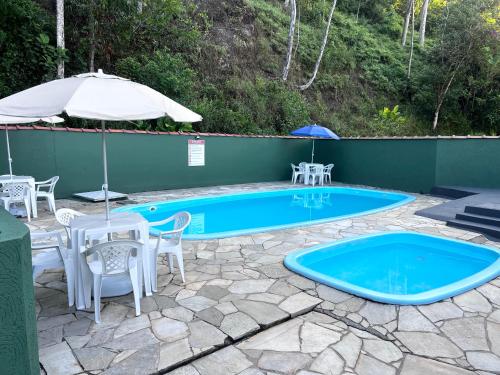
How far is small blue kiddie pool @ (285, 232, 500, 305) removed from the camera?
4113 millimetres

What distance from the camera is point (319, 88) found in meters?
20.2

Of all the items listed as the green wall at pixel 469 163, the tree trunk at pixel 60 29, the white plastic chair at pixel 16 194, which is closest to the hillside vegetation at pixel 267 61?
the tree trunk at pixel 60 29

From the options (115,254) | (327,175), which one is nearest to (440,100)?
(327,175)

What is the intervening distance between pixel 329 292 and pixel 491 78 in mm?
20168

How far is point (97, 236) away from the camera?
344cm

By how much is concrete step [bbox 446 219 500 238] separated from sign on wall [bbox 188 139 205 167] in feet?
23.6

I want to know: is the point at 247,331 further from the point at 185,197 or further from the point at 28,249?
the point at 185,197

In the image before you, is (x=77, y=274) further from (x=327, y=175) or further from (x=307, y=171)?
(x=327, y=175)

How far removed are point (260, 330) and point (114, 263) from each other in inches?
55.0

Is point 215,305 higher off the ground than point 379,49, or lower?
lower

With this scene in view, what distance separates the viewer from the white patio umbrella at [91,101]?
9.35 ft

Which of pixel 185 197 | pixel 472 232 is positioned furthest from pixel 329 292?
pixel 185 197

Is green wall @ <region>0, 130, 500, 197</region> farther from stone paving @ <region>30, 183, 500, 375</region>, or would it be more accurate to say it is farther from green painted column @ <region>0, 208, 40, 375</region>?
green painted column @ <region>0, 208, 40, 375</region>

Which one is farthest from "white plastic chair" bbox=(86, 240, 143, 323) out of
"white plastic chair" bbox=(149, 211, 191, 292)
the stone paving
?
"white plastic chair" bbox=(149, 211, 191, 292)
